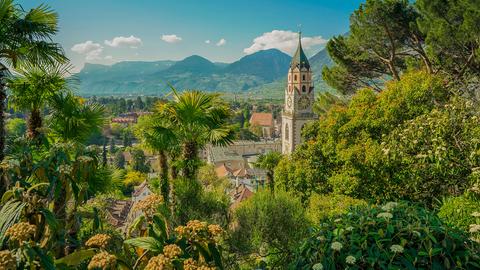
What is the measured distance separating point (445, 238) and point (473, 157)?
10.1 ft

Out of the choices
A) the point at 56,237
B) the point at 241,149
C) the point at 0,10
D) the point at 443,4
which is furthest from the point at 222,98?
the point at 241,149

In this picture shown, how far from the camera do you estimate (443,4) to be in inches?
418

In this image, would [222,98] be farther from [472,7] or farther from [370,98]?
[472,7]

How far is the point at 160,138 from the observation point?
18.6ft

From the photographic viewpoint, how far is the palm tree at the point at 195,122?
18.7 ft

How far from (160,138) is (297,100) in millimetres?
37983

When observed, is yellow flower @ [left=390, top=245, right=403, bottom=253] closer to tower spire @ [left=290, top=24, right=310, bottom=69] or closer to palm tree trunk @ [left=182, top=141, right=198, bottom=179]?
palm tree trunk @ [left=182, top=141, right=198, bottom=179]

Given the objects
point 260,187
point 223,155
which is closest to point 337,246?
point 260,187

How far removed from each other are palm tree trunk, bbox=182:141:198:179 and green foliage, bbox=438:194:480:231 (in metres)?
3.47

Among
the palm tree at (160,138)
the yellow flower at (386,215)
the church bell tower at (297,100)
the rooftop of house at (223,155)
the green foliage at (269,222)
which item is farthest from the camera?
the rooftop of house at (223,155)

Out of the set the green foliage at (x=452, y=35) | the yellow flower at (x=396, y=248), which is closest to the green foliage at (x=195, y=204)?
the yellow flower at (x=396, y=248)

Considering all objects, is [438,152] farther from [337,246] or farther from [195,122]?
[195,122]

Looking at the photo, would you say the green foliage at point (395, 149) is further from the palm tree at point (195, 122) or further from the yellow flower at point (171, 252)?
the yellow flower at point (171, 252)

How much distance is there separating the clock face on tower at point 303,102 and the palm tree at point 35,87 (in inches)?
1558
